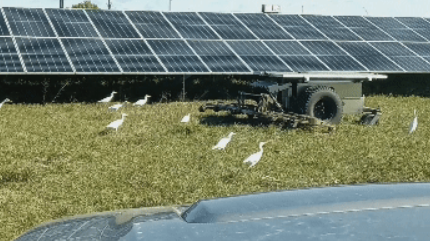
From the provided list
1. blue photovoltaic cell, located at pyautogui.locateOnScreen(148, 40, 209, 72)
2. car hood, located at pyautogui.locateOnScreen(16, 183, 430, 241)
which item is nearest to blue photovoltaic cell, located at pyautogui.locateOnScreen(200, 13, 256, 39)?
blue photovoltaic cell, located at pyautogui.locateOnScreen(148, 40, 209, 72)

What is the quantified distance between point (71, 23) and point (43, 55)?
3.14 metres

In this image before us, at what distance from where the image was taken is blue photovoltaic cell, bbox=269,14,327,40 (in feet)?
77.2

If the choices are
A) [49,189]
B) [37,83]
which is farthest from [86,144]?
[37,83]

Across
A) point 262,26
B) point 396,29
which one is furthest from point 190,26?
point 396,29

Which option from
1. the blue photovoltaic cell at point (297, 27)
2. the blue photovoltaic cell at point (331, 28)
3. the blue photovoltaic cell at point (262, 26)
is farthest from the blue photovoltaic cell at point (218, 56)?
the blue photovoltaic cell at point (331, 28)

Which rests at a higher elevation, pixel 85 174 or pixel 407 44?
pixel 407 44

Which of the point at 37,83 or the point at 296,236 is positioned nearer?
the point at 296,236

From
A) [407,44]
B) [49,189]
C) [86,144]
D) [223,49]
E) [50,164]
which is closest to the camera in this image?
[49,189]

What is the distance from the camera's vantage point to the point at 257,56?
2109 cm

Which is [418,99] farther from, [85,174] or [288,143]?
[85,174]

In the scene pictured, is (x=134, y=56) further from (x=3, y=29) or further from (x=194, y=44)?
(x=3, y=29)

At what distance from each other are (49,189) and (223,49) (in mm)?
13398

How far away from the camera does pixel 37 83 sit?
1980 cm

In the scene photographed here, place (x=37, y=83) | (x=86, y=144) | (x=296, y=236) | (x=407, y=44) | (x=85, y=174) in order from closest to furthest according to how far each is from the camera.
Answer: (x=296, y=236)
(x=85, y=174)
(x=86, y=144)
(x=37, y=83)
(x=407, y=44)
